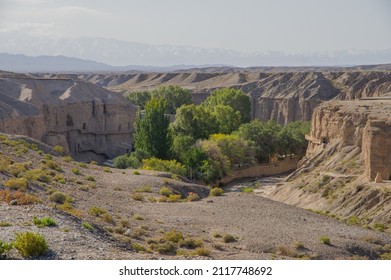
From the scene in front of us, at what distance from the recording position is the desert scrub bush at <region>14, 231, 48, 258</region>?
41.1 feet

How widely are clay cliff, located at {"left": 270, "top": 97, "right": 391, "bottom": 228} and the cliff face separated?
17.7 metres

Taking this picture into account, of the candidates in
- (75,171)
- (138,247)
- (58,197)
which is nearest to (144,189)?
(75,171)

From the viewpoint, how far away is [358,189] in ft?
112

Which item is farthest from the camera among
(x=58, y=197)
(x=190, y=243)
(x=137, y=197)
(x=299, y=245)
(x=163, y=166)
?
(x=163, y=166)

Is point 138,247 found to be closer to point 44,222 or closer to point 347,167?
point 44,222

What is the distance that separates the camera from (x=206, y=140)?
50.0 meters

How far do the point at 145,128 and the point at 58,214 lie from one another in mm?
27664

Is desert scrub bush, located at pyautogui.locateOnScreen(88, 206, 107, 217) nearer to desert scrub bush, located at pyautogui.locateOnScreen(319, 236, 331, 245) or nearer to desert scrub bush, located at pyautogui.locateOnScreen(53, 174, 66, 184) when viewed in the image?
desert scrub bush, located at pyautogui.locateOnScreen(53, 174, 66, 184)

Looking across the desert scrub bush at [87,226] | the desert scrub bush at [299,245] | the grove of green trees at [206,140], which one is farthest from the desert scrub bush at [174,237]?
the grove of green trees at [206,140]

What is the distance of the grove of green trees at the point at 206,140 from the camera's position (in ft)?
142

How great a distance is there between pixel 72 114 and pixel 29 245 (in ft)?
141

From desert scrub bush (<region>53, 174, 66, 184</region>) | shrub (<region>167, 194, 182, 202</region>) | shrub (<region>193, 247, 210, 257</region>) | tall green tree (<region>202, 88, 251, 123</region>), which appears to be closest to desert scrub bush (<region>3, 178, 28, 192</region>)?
desert scrub bush (<region>53, 174, 66, 184</region>)

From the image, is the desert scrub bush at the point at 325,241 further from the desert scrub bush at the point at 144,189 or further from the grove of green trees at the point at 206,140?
the grove of green trees at the point at 206,140

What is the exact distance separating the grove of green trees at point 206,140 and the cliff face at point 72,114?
3.32 meters
